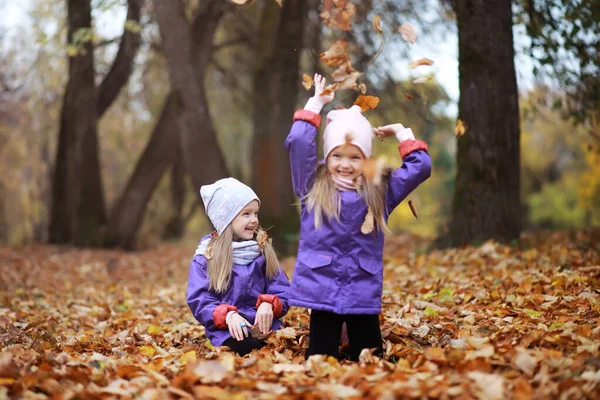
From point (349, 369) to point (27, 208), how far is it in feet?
72.9

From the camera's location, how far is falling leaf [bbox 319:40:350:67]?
3.85 metres

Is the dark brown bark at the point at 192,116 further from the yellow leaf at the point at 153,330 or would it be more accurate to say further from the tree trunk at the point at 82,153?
the yellow leaf at the point at 153,330

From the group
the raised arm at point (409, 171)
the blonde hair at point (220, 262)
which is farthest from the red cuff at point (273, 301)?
the raised arm at point (409, 171)

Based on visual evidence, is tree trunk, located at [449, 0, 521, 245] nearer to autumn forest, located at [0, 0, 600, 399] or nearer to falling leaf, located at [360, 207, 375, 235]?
autumn forest, located at [0, 0, 600, 399]

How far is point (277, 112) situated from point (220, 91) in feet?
21.1

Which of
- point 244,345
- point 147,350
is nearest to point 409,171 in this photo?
point 244,345

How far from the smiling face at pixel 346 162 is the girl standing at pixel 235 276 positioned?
2.51 feet

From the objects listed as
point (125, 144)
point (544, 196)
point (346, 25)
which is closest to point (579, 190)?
point (544, 196)

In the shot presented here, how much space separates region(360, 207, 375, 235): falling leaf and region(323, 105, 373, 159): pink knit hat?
0.33 m

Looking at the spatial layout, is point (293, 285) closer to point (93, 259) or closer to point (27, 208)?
point (93, 259)

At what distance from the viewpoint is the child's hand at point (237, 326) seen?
12.3 feet

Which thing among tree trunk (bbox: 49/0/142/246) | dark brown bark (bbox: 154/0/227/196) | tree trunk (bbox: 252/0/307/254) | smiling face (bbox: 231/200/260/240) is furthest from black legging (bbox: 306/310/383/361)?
tree trunk (bbox: 49/0/142/246)

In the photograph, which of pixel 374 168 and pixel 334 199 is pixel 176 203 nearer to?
pixel 334 199

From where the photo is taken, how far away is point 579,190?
26156 mm
